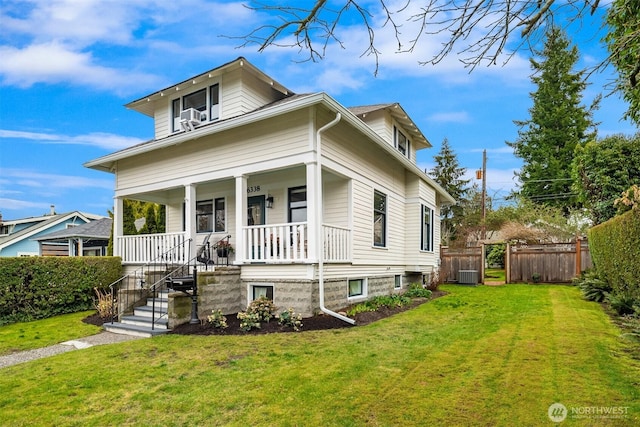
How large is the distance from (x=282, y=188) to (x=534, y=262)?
1157cm

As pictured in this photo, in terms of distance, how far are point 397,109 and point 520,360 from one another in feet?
30.7

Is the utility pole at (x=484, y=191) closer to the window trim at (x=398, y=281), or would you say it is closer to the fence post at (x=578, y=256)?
the fence post at (x=578, y=256)

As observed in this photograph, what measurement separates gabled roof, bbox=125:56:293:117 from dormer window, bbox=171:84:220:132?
283 mm

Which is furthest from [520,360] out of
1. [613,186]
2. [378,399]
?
[613,186]

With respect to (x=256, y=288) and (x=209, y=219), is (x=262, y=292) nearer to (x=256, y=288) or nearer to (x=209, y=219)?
(x=256, y=288)

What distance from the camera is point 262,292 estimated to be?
8398 millimetres

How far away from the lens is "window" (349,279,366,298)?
9.58 meters

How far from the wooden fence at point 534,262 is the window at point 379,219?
24.0 ft

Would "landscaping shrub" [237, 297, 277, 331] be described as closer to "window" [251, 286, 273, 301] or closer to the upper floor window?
"window" [251, 286, 273, 301]

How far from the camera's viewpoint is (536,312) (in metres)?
8.38

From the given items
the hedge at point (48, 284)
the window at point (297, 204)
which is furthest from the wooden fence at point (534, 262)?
the hedge at point (48, 284)

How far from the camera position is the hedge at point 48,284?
8.90 meters

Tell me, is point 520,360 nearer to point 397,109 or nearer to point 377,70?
point 377,70

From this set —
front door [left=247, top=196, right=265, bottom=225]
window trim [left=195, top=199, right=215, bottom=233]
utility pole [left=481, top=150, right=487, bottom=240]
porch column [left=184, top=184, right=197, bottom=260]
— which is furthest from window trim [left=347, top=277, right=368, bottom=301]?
utility pole [left=481, top=150, right=487, bottom=240]
